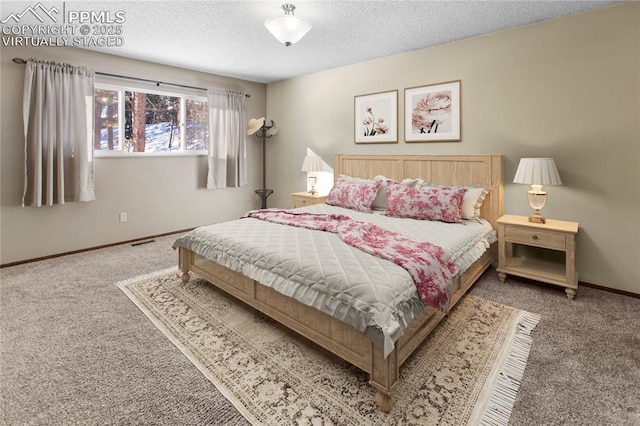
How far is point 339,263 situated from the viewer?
6.37ft

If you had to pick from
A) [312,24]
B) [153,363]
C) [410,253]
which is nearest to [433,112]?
[312,24]

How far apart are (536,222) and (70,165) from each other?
489cm

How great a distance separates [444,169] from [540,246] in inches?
48.6

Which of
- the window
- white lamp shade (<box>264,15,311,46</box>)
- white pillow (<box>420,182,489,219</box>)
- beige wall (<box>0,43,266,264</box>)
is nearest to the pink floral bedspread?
white pillow (<box>420,182,489,219</box>)

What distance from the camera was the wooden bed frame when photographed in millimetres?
1602

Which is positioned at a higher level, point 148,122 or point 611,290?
point 148,122

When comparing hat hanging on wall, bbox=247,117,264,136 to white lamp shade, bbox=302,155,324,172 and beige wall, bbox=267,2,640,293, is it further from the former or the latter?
beige wall, bbox=267,2,640,293

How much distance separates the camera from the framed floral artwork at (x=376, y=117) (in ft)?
13.3

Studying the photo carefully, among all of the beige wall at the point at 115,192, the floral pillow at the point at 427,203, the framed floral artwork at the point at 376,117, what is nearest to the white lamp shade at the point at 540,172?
the floral pillow at the point at 427,203

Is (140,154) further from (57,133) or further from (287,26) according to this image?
(287,26)

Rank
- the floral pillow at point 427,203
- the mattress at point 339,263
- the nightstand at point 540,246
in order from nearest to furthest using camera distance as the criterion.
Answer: the mattress at point 339,263, the nightstand at point 540,246, the floral pillow at point 427,203

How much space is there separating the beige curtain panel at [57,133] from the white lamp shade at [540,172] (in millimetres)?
4648

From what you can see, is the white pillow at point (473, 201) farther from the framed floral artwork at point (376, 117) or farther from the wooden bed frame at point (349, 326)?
the framed floral artwork at point (376, 117)

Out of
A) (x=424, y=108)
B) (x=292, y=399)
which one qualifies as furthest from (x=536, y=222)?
(x=292, y=399)
